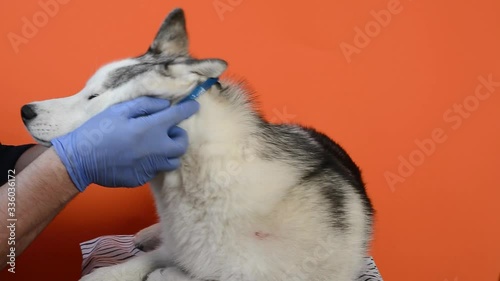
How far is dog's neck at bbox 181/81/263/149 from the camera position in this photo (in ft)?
3.01

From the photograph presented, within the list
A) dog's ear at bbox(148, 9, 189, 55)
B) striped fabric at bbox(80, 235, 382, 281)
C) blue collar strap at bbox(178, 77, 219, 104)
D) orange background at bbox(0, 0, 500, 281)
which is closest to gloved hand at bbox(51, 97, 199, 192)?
blue collar strap at bbox(178, 77, 219, 104)

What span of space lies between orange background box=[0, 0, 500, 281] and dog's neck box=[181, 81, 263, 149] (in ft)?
2.33

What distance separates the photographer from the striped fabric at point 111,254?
4.09 ft

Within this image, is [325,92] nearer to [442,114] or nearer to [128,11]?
[442,114]

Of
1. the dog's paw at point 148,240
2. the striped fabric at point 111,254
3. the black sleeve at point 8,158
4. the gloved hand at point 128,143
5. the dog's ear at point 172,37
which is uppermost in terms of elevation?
the dog's ear at point 172,37

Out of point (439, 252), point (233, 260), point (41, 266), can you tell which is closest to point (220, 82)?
point (233, 260)

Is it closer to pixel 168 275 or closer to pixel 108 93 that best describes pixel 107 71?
pixel 108 93

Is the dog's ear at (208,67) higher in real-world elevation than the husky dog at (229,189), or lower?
higher

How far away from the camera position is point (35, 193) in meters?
0.94

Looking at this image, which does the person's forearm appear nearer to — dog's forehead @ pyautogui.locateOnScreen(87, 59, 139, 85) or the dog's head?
the dog's head

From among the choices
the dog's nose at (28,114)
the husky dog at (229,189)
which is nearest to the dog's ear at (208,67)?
the husky dog at (229,189)

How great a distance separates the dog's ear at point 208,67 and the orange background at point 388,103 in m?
0.81

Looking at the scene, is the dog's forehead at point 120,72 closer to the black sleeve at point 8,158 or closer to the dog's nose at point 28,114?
the dog's nose at point 28,114

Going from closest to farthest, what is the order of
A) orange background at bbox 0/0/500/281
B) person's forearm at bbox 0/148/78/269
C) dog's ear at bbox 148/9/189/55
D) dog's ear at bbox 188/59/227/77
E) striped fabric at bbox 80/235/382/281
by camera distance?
1. dog's ear at bbox 188/59/227/77
2. person's forearm at bbox 0/148/78/269
3. dog's ear at bbox 148/9/189/55
4. striped fabric at bbox 80/235/382/281
5. orange background at bbox 0/0/500/281
